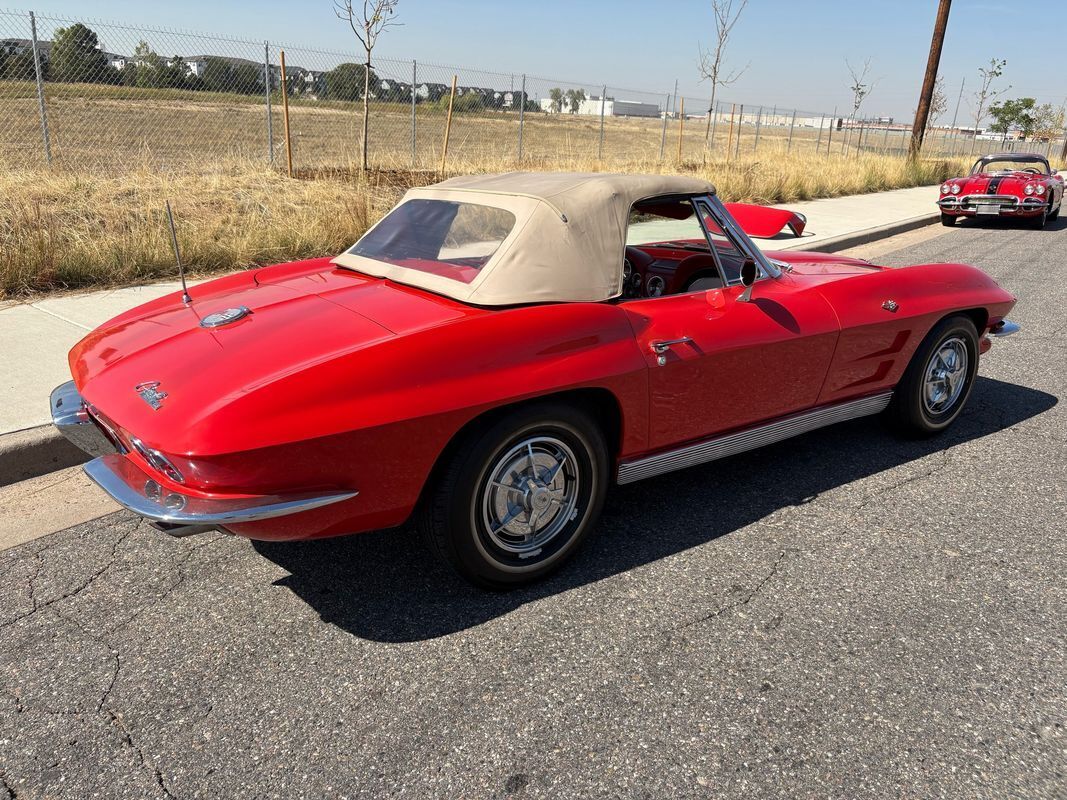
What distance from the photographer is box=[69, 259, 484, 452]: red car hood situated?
7.64 ft

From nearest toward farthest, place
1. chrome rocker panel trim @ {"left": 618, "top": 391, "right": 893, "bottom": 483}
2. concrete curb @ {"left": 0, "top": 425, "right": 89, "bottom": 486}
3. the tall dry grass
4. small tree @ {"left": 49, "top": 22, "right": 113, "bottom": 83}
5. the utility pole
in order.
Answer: chrome rocker panel trim @ {"left": 618, "top": 391, "right": 893, "bottom": 483} < concrete curb @ {"left": 0, "top": 425, "right": 89, "bottom": 486} < the tall dry grass < small tree @ {"left": 49, "top": 22, "right": 113, "bottom": 83} < the utility pole

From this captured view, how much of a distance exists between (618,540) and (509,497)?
0.67m

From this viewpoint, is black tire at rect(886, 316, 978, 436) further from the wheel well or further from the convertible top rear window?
the convertible top rear window

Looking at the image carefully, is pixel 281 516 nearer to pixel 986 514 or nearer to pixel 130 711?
pixel 130 711

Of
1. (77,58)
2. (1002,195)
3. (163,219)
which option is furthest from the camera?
(1002,195)

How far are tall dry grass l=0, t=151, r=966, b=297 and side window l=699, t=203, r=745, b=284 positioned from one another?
17.2 ft

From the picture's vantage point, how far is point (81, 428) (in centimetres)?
272

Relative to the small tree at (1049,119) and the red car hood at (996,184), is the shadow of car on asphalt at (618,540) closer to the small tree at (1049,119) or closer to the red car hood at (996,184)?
the red car hood at (996,184)

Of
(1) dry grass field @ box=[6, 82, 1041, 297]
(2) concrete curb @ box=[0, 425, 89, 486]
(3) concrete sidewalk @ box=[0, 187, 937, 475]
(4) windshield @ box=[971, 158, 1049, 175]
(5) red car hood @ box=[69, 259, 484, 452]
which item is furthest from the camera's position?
(4) windshield @ box=[971, 158, 1049, 175]

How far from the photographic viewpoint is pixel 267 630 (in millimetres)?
2582

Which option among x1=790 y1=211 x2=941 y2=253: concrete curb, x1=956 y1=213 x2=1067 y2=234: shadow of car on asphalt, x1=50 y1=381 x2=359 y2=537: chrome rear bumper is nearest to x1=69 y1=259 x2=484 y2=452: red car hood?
x1=50 y1=381 x2=359 y2=537: chrome rear bumper

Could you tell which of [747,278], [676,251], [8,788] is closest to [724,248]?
[747,278]

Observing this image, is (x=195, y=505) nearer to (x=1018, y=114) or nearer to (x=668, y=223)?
(x=668, y=223)

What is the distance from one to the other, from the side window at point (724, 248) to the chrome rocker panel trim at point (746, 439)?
2.17 ft
